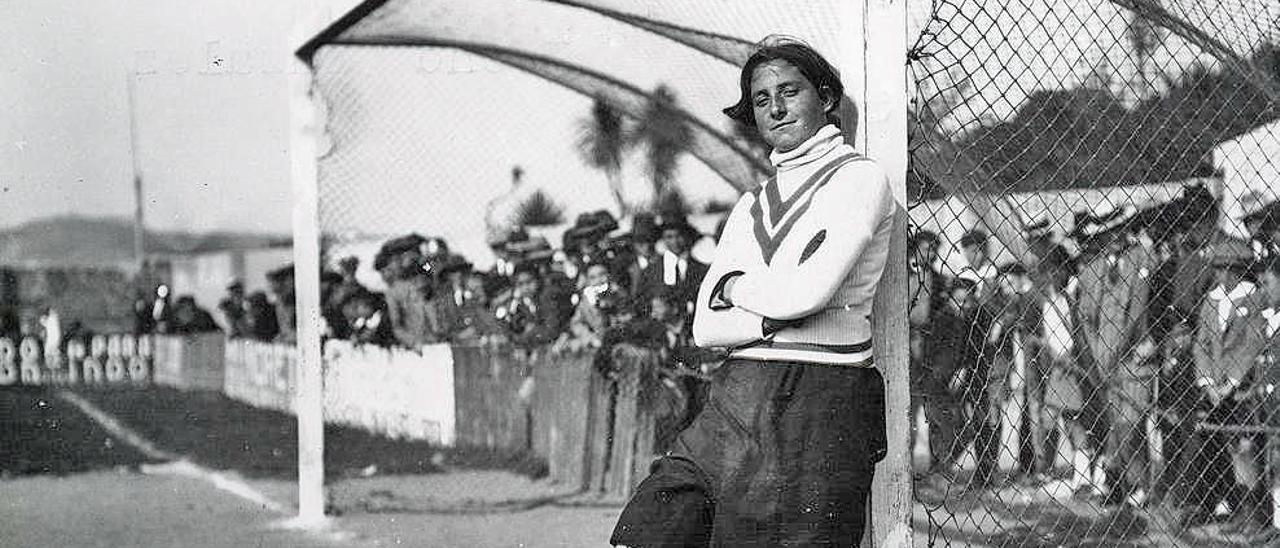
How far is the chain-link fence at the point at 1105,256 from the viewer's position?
4.12 metres

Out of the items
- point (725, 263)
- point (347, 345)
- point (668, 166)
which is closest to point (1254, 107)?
point (725, 263)

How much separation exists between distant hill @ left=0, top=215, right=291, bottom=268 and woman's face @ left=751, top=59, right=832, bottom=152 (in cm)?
3613

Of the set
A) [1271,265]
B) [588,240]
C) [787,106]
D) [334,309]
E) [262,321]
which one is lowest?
[262,321]

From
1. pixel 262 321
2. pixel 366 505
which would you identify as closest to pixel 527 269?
pixel 366 505

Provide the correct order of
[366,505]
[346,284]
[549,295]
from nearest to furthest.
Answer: [366,505], [549,295], [346,284]

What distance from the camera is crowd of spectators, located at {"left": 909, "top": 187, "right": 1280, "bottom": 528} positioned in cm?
555

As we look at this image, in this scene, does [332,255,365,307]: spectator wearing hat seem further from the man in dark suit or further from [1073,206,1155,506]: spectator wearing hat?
[1073,206,1155,506]: spectator wearing hat

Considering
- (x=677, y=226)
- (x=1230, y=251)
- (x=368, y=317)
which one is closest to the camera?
(x=1230, y=251)

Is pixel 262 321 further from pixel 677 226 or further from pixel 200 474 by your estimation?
pixel 677 226

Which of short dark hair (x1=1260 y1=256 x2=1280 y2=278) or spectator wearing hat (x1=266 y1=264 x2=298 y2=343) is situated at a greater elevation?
short dark hair (x1=1260 y1=256 x2=1280 y2=278)

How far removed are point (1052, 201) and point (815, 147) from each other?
229 cm

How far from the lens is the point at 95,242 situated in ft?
179

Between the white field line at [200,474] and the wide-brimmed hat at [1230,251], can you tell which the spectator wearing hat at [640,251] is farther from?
the wide-brimmed hat at [1230,251]

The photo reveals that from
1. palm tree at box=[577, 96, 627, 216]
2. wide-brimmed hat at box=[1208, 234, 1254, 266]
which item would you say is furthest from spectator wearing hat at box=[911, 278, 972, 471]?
palm tree at box=[577, 96, 627, 216]
